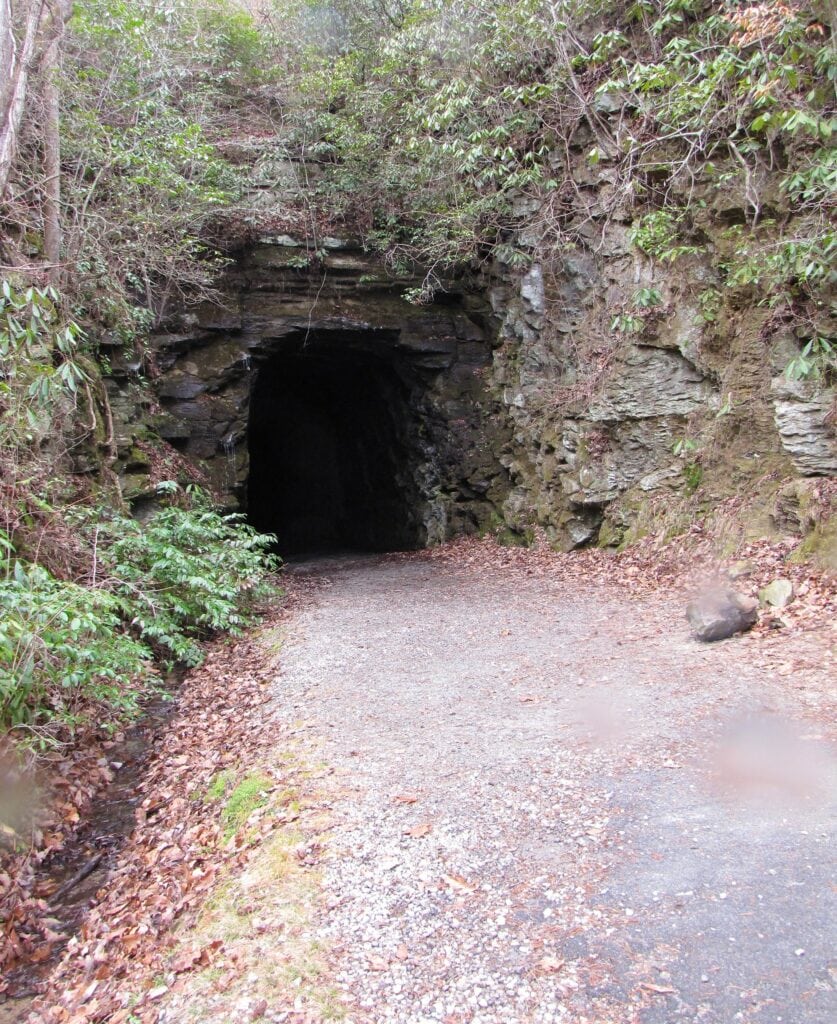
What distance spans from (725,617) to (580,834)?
10.3 ft

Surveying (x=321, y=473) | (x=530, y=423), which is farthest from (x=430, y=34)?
(x=321, y=473)

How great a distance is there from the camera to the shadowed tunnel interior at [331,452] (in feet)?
54.6

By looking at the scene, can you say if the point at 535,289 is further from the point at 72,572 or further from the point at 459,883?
the point at 459,883

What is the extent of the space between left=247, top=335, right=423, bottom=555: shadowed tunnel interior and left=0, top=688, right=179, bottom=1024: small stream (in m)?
10.3

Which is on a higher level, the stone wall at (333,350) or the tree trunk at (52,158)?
the tree trunk at (52,158)

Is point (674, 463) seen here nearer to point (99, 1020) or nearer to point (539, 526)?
point (539, 526)

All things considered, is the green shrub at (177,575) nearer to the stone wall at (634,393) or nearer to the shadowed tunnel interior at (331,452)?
the stone wall at (634,393)

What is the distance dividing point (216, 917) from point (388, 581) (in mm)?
7817

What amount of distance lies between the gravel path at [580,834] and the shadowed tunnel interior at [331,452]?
10580 mm

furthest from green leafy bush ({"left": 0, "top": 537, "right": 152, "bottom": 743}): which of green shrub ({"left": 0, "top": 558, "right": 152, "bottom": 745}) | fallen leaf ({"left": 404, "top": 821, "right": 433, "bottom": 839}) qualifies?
fallen leaf ({"left": 404, "top": 821, "right": 433, "bottom": 839})

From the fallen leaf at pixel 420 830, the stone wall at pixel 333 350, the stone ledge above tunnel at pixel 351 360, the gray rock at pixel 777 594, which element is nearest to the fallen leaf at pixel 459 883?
the fallen leaf at pixel 420 830

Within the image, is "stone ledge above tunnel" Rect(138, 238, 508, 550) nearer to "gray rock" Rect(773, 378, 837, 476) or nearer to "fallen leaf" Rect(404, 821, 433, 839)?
"gray rock" Rect(773, 378, 837, 476)

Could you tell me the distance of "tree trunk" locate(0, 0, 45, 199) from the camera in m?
6.65

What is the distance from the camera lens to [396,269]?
523 inches
